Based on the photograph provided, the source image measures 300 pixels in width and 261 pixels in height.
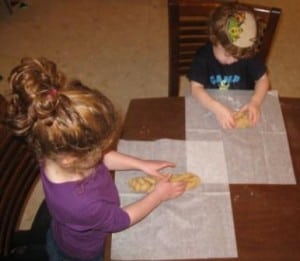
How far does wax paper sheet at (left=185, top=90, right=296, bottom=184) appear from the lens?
2.96 feet

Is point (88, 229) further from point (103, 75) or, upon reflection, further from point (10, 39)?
point (10, 39)

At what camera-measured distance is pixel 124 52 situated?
2209mm

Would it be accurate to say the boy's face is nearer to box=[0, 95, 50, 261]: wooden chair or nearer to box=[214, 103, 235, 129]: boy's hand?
box=[214, 103, 235, 129]: boy's hand

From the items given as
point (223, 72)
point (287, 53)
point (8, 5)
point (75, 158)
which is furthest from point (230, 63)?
point (8, 5)

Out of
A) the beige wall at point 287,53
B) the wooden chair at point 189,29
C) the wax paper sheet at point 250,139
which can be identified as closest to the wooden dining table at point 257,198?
the wax paper sheet at point 250,139

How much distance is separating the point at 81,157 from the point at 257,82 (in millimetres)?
648

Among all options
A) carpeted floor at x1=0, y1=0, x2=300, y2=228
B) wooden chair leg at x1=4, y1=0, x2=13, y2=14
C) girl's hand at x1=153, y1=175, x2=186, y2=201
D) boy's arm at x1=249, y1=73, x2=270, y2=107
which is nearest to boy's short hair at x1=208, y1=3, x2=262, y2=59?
boy's arm at x1=249, y1=73, x2=270, y2=107

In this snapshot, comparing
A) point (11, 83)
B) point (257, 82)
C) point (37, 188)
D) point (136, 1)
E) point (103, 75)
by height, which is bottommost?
point (37, 188)

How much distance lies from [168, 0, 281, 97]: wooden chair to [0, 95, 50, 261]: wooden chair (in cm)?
57

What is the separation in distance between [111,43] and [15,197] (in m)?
1.46

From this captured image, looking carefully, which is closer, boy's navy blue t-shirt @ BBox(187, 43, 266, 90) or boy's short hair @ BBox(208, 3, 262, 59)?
boy's short hair @ BBox(208, 3, 262, 59)

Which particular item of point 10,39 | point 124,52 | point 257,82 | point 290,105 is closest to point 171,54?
point 257,82

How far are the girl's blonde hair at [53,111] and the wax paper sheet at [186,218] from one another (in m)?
0.23

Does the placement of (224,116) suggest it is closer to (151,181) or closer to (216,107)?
(216,107)
